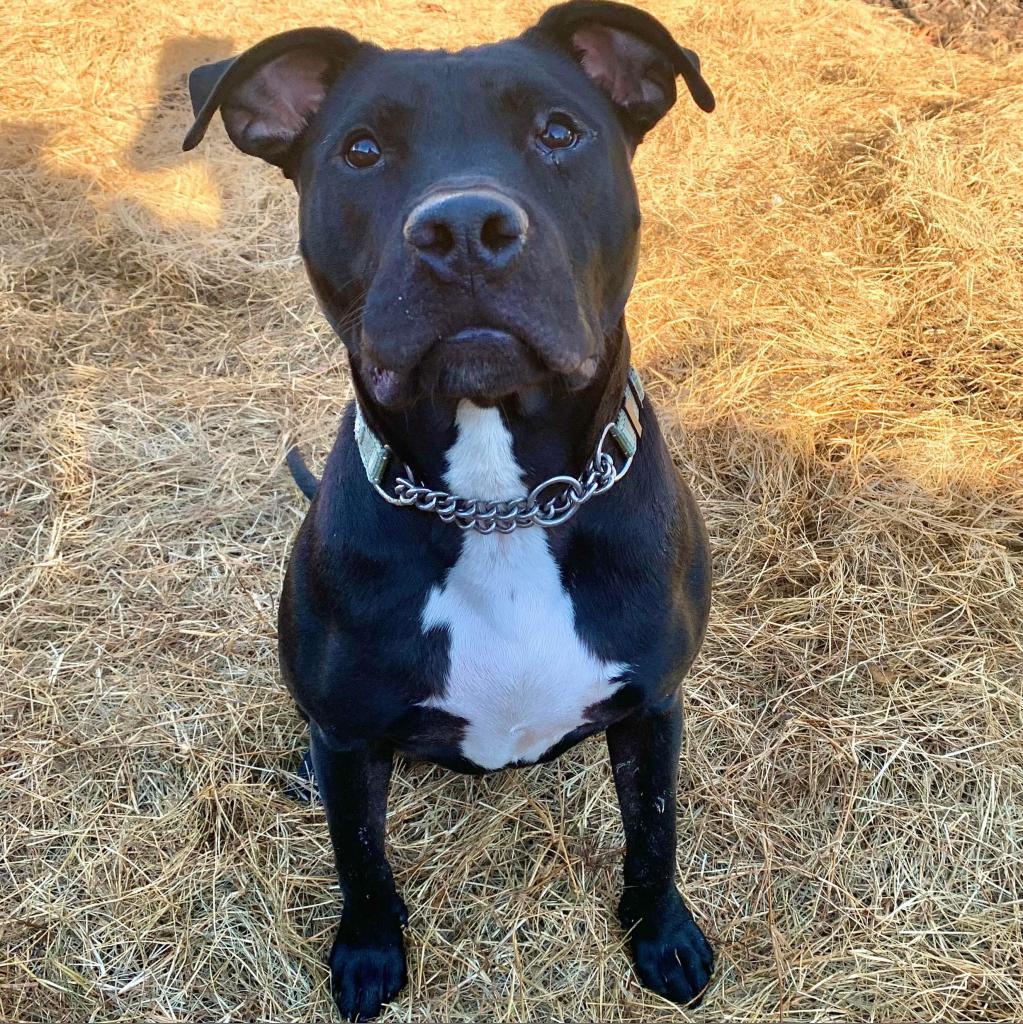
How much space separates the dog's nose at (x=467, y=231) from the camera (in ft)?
5.11

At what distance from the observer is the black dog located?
1732 mm

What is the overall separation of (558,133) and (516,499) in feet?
2.24

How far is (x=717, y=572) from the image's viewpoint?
3465 millimetres

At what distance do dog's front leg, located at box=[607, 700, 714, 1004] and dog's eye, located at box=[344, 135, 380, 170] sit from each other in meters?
1.27

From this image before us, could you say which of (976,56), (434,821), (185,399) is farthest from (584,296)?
(976,56)

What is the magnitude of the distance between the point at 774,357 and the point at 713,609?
1286 millimetres

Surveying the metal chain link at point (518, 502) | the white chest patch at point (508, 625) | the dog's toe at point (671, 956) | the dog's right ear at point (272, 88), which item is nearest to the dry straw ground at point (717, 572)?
the dog's toe at point (671, 956)

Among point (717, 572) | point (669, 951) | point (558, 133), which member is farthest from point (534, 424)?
point (717, 572)

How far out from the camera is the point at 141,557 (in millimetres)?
3672

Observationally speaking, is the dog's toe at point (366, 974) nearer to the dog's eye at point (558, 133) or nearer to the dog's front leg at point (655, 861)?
the dog's front leg at point (655, 861)

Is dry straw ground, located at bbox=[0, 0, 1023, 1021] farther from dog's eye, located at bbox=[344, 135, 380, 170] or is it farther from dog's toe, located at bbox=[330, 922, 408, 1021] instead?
dog's eye, located at bbox=[344, 135, 380, 170]

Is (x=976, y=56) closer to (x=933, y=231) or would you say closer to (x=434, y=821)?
(x=933, y=231)

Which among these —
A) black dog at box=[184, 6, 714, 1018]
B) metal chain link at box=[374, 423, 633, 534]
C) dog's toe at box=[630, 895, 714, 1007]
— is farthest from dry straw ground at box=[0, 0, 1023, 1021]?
metal chain link at box=[374, 423, 633, 534]

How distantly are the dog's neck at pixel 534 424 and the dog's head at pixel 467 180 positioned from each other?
0.08 m
